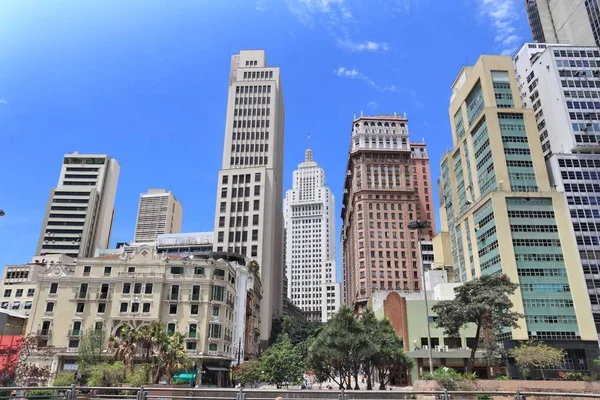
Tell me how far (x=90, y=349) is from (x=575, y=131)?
90.6 metres

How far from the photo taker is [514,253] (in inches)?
3046

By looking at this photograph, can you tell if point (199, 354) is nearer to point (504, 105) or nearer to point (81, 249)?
point (504, 105)

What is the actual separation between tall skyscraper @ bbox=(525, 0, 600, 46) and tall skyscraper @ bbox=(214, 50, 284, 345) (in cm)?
8291

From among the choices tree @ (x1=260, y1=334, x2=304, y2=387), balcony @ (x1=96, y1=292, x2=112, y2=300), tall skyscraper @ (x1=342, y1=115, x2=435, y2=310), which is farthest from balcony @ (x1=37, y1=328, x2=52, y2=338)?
tall skyscraper @ (x1=342, y1=115, x2=435, y2=310)

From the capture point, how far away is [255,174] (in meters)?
122

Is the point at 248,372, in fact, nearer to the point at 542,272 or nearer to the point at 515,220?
the point at 542,272

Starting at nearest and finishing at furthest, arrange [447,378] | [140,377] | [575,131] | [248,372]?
[447,378] → [140,377] → [248,372] → [575,131]

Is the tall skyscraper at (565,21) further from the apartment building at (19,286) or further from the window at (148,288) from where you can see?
the apartment building at (19,286)

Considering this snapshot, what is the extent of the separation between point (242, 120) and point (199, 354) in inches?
3297

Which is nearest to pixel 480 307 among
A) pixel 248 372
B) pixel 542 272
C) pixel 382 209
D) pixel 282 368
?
pixel 282 368

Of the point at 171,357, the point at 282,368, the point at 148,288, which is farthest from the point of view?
the point at 148,288

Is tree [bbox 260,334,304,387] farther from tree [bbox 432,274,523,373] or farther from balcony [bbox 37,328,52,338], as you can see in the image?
balcony [bbox 37,328,52,338]

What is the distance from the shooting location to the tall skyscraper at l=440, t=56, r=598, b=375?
241 feet

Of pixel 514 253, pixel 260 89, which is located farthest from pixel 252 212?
pixel 514 253
